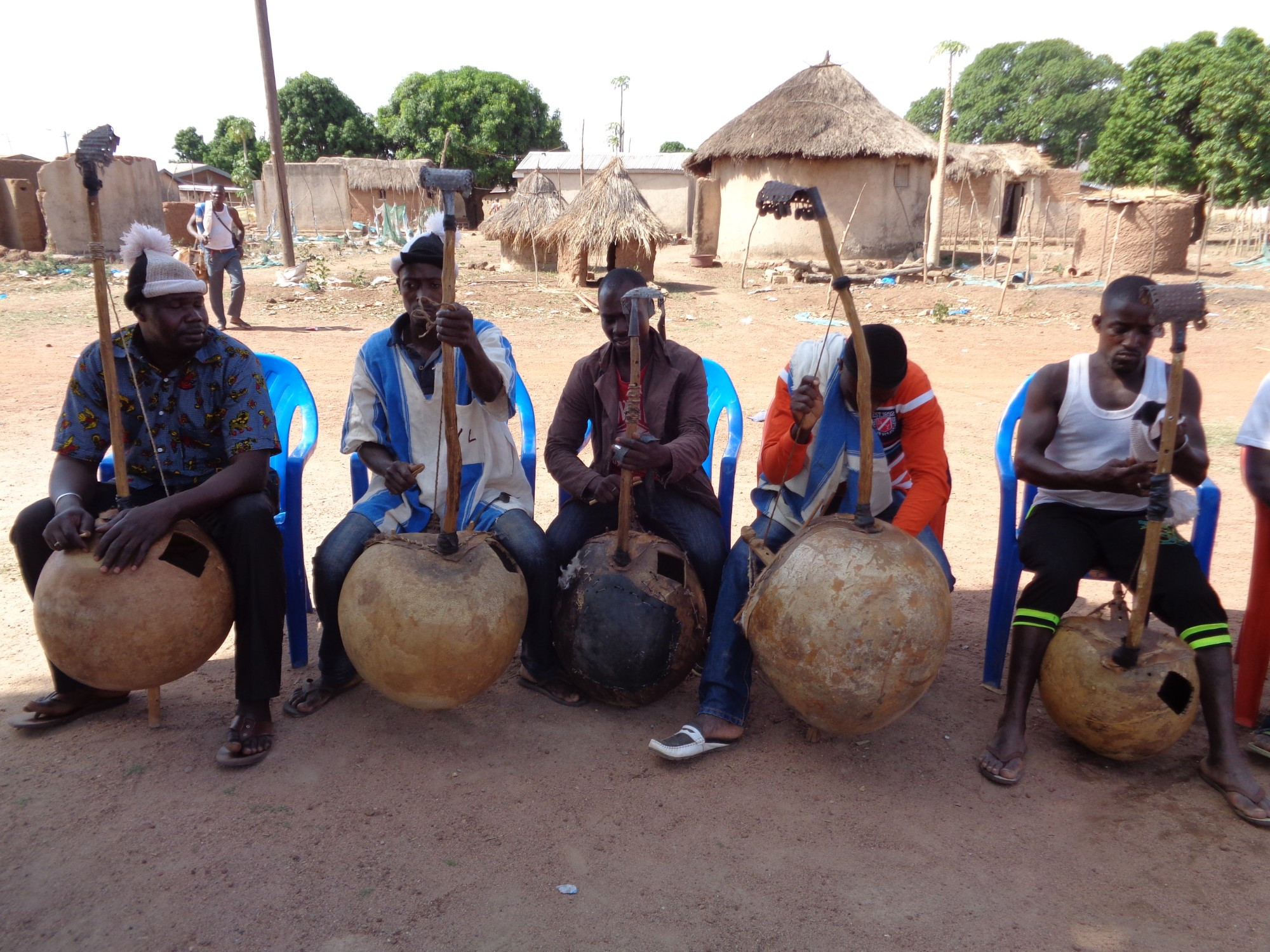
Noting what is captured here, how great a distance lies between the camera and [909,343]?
441 inches

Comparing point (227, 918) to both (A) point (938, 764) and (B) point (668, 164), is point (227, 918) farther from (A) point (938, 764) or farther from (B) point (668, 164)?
(B) point (668, 164)

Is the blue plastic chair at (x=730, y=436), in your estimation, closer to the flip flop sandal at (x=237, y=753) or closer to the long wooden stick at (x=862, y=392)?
the long wooden stick at (x=862, y=392)

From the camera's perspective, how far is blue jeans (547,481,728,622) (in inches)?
126

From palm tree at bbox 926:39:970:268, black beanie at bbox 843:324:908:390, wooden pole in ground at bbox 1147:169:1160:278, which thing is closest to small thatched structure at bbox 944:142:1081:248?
palm tree at bbox 926:39:970:268

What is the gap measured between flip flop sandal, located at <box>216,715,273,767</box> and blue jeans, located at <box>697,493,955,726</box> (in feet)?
4.66

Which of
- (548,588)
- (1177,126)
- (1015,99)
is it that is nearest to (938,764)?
(548,588)

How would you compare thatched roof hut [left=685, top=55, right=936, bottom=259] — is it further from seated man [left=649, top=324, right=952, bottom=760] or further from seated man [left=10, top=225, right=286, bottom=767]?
seated man [left=10, top=225, right=286, bottom=767]

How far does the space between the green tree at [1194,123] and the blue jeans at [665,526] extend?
2134cm

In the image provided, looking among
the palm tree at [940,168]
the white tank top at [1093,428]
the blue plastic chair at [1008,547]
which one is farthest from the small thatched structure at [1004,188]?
the white tank top at [1093,428]

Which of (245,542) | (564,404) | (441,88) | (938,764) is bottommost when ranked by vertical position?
(938,764)

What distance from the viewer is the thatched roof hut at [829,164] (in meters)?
18.1

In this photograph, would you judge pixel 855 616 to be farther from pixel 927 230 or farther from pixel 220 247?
pixel 927 230

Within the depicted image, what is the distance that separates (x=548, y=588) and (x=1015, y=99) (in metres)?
58.1

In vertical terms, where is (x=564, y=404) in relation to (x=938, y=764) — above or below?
above
